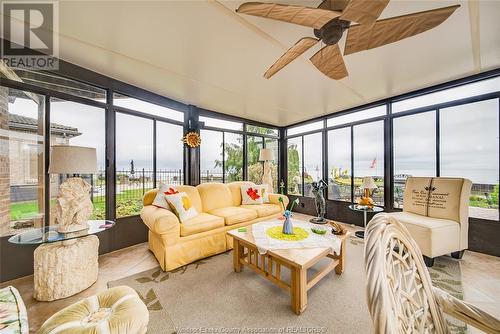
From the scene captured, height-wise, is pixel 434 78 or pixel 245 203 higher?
pixel 434 78

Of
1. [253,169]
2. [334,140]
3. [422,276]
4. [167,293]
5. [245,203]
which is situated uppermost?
[334,140]

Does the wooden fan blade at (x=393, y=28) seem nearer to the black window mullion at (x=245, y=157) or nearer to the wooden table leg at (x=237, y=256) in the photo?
the wooden table leg at (x=237, y=256)

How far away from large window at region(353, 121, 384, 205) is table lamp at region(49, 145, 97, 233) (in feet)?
15.1

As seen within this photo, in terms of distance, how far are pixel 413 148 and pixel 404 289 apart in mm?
3769

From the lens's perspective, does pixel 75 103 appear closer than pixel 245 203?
Yes

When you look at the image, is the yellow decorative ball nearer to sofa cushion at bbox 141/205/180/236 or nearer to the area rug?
the area rug

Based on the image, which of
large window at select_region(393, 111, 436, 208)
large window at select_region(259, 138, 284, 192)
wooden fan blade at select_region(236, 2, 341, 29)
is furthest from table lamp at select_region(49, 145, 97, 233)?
large window at select_region(393, 111, 436, 208)

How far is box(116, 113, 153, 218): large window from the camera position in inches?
119

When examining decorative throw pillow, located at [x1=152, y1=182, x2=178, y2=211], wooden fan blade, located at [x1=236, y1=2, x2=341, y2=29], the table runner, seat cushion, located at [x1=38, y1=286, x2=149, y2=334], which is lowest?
seat cushion, located at [x1=38, y1=286, x2=149, y2=334]

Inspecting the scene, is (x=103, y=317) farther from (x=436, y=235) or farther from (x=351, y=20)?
(x=436, y=235)

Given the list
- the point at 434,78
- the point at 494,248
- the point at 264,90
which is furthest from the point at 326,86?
the point at 494,248

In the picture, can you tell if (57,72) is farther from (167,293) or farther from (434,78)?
(434,78)

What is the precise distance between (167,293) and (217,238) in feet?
3.05

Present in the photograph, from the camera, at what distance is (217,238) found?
8.79 ft
